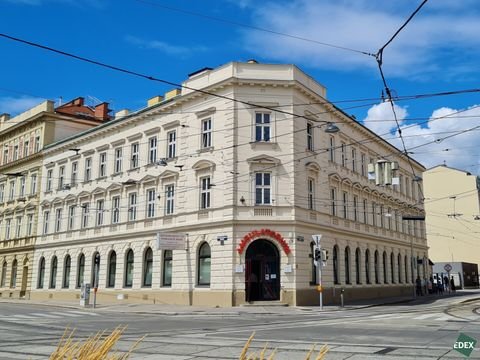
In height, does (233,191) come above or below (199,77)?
below

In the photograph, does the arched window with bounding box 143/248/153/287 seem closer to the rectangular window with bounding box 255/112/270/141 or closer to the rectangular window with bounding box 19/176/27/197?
the rectangular window with bounding box 255/112/270/141

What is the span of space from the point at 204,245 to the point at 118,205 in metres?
10.1

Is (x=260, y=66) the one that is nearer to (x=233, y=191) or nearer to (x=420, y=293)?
(x=233, y=191)

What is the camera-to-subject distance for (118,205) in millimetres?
38062

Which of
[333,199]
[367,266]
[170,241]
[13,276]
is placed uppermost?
[333,199]

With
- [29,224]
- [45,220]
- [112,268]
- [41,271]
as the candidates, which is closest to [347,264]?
[112,268]

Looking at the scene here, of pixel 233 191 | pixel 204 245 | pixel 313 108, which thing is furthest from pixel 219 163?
pixel 313 108

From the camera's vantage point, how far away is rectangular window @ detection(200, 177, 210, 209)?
3149 cm

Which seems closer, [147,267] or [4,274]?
[147,267]

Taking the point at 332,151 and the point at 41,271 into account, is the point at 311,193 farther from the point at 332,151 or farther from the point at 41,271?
the point at 41,271

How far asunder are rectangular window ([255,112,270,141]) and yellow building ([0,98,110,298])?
23313mm

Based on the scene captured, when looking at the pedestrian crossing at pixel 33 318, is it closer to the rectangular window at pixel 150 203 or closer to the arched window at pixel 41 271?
the rectangular window at pixel 150 203

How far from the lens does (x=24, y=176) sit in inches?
1909

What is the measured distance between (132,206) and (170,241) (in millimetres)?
7313
